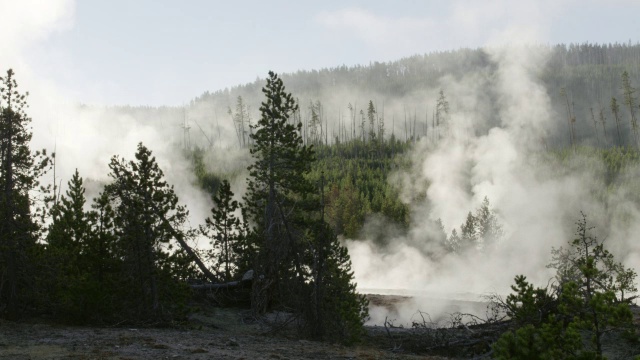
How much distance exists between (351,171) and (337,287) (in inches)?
2972

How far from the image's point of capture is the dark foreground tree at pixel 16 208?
53.6ft

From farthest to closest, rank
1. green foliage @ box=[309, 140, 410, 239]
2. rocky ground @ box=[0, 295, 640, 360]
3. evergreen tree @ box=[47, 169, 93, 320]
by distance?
green foliage @ box=[309, 140, 410, 239], evergreen tree @ box=[47, 169, 93, 320], rocky ground @ box=[0, 295, 640, 360]

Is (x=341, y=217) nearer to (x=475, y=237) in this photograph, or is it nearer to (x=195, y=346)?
(x=475, y=237)

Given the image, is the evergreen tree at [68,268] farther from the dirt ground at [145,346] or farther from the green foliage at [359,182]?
the green foliage at [359,182]

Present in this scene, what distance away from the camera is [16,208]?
16547mm

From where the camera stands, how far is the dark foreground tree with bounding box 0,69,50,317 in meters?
16.3

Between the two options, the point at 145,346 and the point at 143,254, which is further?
the point at 143,254

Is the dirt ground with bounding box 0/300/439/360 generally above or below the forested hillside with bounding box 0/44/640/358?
below

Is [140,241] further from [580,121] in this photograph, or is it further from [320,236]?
[580,121]

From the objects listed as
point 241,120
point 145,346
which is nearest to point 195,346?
point 145,346

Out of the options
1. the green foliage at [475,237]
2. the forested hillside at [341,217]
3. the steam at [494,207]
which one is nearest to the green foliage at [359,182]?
the forested hillside at [341,217]

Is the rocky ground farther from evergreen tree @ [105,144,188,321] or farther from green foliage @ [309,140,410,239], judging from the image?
green foliage @ [309,140,410,239]

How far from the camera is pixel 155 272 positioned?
16922 millimetres

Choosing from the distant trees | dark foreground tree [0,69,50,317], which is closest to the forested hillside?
dark foreground tree [0,69,50,317]
